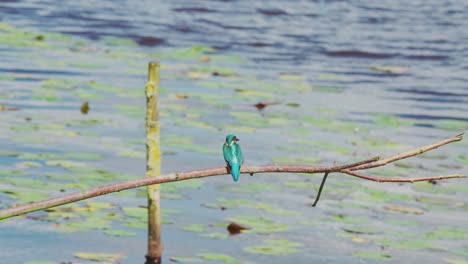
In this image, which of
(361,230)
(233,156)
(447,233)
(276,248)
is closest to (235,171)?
(233,156)

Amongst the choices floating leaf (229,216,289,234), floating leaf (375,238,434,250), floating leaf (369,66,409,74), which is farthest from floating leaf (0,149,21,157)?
floating leaf (369,66,409,74)

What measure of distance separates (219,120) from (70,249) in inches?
187

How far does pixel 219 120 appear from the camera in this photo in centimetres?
1305

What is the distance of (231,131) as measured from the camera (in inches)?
489

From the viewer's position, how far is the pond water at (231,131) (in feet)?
29.2

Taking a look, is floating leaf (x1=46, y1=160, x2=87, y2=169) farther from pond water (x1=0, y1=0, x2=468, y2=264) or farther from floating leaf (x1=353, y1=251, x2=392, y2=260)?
floating leaf (x1=353, y1=251, x2=392, y2=260)

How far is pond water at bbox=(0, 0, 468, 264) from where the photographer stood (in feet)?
29.2

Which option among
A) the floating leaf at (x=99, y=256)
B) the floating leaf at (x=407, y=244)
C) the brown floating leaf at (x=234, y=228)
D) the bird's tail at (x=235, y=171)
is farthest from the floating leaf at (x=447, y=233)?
the bird's tail at (x=235, y=171)

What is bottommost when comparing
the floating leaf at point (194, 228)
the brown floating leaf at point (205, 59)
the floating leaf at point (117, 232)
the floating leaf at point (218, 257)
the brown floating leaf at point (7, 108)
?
the floating leaf at point (218, 257)

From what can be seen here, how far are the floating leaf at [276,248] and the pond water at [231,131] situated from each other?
0.4 inches

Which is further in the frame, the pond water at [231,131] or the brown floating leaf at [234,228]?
the brown floating leaf at [234,228]

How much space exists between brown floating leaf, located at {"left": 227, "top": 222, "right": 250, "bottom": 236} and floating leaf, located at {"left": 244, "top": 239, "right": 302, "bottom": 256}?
1.03 feet

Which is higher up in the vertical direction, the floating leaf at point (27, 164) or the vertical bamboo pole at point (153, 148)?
the floating leaf at point (27, 164)

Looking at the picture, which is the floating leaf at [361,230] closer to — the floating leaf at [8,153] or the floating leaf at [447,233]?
the floating leaf at [447,233]
